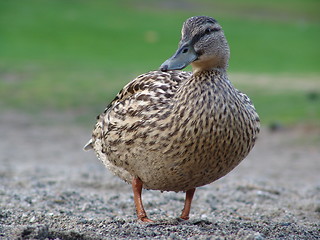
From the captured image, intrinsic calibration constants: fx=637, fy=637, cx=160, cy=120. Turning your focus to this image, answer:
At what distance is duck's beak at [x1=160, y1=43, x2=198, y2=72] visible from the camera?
4.59 m

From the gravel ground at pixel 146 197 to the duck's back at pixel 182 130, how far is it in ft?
1.43

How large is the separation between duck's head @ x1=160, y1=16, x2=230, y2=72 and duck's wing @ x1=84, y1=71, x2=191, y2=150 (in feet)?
1.04

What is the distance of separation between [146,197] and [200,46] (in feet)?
9.81

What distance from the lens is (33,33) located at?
90.1ft

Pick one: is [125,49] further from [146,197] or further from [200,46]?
[200,46]

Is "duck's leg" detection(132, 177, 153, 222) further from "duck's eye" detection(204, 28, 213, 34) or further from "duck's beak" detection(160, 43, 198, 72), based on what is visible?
"duck's eye" detection(204, 28, 213, 34)

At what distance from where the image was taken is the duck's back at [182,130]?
4719mm

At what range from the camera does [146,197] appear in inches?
290

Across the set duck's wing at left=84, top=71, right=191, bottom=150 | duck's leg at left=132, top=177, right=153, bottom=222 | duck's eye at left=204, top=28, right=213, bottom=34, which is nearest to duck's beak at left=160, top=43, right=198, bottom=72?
duck's eye at left=204, top=28, right=213, bottom=34

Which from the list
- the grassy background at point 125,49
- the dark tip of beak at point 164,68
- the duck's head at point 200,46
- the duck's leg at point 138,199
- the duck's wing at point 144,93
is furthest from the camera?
the grassy background at point 125,49

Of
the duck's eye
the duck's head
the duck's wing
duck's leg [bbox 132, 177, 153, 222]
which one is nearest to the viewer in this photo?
the duck's head

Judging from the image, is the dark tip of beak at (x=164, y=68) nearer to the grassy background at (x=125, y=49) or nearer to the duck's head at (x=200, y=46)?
the duck's head at (x=200, y=46)

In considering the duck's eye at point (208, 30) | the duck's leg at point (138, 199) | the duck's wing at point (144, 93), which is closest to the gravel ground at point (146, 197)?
the duck's leg at point (138, 199)

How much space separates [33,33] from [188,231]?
2388 cm
